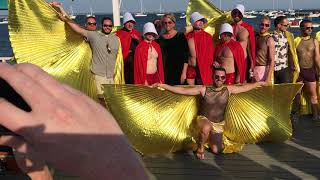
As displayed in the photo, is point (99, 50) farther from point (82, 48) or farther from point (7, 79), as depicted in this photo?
point (7, 79)

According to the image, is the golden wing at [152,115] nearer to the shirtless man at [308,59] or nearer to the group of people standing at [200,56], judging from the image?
the group of people standing at [200,56]

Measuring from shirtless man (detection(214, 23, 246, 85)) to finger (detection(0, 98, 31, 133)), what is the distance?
16.5 ft

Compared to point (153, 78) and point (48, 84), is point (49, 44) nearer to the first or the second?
point (153, 78)

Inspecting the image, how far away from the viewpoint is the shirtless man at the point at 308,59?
6.79 meters

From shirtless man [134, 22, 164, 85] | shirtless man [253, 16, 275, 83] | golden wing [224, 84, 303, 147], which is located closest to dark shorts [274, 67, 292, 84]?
shirtless man [253, 16, 275, 83]

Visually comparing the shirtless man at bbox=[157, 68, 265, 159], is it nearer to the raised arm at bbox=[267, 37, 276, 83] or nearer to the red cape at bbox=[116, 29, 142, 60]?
the raised arm at bbox=[267, 37, 276, 83]

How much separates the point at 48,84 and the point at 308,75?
6.65m

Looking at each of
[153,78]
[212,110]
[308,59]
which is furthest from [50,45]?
[308,59]

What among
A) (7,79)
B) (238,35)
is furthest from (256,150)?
(7,79)

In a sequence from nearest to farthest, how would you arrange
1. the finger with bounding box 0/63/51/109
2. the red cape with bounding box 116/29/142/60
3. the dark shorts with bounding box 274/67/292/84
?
1. the finger with bounding box 0/63/51/109
2. the red cape with bounding box 116/29/142/60
3. the dark shorts with bounding box 274/67/292/84

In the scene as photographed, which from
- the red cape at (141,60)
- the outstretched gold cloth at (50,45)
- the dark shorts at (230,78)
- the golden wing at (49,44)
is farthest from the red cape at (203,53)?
the golden wing at (49,44)

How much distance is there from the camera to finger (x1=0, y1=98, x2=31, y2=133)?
2.81 ft

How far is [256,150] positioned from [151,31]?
2074 mm

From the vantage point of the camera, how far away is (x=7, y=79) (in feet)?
3.04
